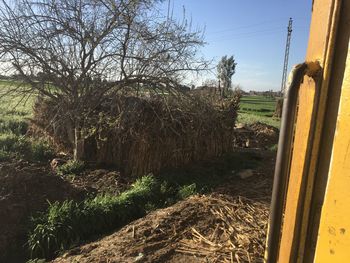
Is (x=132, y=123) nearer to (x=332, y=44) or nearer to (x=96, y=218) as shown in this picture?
(x=96, y=218)

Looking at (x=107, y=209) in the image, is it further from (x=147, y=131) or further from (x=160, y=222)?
(x=147, y=131)

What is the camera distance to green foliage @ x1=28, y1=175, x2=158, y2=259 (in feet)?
17.1

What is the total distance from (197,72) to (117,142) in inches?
86.9

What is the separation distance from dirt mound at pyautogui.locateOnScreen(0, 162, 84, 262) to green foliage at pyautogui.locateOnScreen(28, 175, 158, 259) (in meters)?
0.22

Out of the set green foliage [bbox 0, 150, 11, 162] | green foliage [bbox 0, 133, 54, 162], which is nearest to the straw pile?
green foliage [bbox 0, 150, 11, 162]

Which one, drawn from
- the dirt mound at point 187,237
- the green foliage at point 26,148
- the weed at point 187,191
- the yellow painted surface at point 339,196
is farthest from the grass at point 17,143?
the yellow painted surface at point 339,196

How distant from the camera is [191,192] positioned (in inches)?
265

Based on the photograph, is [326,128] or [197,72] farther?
[197,72]

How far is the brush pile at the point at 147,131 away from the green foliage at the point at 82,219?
4.40 ft

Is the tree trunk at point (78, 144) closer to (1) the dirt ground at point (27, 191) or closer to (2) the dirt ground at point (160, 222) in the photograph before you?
(1) the dirt ground at point (27, 191)

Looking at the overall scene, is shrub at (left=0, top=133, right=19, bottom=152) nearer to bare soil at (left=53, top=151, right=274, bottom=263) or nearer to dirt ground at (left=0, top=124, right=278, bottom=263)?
dirt ground at (left=0, top=124, right=278, bottom=263)

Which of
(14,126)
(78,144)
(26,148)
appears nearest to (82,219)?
(78,144)

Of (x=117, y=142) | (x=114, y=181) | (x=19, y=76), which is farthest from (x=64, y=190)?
(x=19, y=76)

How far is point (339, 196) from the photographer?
1062 mm
